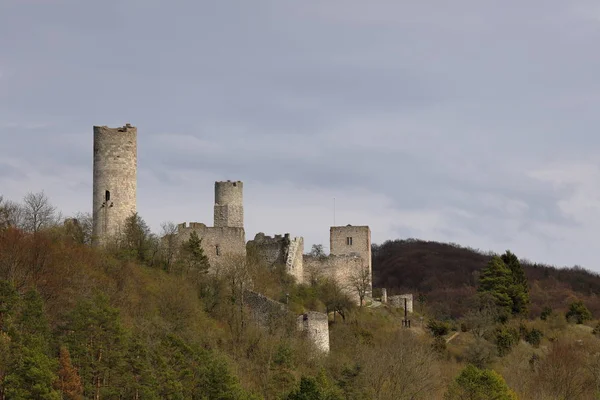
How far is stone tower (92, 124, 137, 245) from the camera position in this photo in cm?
4934

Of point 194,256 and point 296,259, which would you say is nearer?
point 194,256

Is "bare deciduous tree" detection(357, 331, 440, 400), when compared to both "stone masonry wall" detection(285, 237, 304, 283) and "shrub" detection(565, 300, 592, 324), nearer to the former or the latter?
"stone masonry wall" detection(285, 237, 304, 283)

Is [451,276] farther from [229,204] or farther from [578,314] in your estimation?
[229,204]

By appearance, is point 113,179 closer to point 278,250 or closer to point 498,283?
point 278,250

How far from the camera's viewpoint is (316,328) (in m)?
50.0

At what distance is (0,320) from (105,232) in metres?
12.7

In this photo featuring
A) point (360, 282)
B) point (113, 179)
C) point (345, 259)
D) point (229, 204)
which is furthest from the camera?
point (345, 259)

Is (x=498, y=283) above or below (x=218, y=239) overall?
below

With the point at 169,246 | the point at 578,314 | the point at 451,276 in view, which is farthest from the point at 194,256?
the point at 451,276

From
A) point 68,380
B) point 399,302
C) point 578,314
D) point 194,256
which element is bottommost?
point 68,380

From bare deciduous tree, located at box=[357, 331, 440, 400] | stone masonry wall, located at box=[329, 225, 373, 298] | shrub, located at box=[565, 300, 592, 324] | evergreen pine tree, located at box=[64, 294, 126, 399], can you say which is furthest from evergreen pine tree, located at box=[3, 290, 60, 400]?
shrub, located at box=[565, 300, 592, 324]

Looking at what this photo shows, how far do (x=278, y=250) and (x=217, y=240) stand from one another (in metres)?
3.44

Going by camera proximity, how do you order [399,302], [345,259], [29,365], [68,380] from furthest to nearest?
[399,302]
[345,259]
[68,380]
[29,365]

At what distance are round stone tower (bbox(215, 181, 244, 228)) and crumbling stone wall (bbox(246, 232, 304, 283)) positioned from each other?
1079 mm
